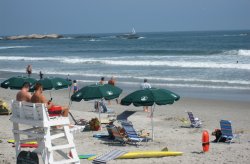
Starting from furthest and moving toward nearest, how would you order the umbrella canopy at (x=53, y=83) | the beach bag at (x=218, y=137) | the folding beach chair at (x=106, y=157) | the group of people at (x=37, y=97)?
the umbrella canopy at (x=53, y=83) < the beach bag at (x=218, y=137) < the folding beach chair at (x=106, y=157) < the group of people at (x=37, y=97)

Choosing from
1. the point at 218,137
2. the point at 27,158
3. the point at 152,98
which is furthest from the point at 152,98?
the point at 27,158

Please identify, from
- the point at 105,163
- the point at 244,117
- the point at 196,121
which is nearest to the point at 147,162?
the point at 105,163

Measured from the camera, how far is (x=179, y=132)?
14.7 m

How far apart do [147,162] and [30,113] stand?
3.47 metres

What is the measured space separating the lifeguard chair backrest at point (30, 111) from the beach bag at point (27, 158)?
0.65 m

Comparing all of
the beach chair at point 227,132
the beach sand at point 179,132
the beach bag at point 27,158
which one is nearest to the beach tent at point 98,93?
the beach sand at point 179,132

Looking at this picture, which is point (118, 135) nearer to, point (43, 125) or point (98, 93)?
point (98, 93)

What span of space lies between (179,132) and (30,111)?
731 cm

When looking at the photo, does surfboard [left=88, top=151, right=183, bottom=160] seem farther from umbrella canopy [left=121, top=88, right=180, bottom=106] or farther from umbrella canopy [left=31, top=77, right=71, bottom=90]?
umbrella canopy [left=31, top=77, right=71, bottom=90]

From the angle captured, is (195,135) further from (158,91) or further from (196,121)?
(158,91)

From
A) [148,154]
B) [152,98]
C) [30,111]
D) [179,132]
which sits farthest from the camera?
[179,132]

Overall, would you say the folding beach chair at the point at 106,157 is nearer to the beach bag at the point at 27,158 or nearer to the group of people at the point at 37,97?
the group of people at the point at 37,97

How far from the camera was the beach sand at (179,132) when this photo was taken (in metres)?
11.1

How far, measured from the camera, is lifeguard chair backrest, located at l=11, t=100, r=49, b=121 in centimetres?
805
